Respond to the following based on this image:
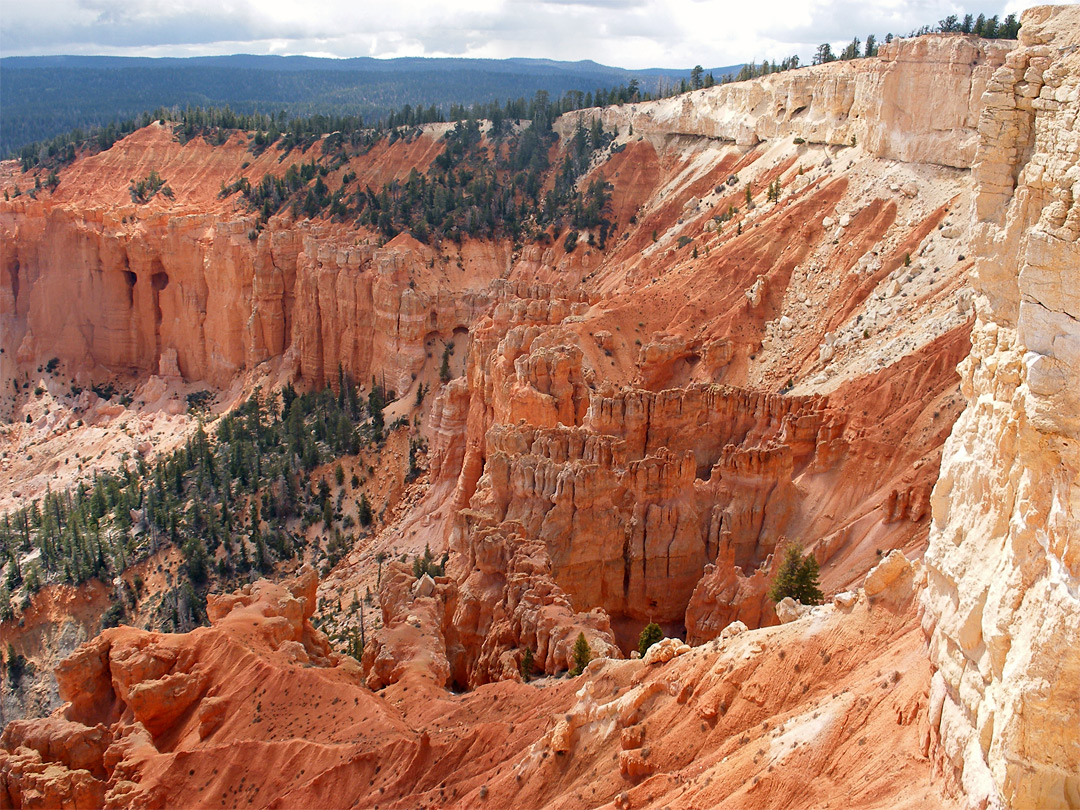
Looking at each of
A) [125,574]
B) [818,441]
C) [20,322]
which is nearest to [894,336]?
[818,441]

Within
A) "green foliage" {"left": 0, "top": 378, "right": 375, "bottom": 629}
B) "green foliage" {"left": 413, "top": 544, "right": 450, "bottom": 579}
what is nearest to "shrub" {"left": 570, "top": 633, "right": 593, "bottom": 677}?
"green foliage" {"left": 413, "top": 544, "right": 450, "bottom": 579}

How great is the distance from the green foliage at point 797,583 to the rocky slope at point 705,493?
1057 millimetres

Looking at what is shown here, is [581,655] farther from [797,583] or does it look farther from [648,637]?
[797,583]

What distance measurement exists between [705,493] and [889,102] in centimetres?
2654

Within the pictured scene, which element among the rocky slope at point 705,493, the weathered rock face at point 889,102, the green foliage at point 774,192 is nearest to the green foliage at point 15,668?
the rocky slope at point 705,493

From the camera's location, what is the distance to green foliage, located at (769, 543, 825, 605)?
22.9 meters

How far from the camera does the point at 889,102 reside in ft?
151

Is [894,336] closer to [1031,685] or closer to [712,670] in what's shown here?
[712,670]

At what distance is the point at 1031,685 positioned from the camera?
846 cm

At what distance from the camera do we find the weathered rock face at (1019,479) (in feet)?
27.8

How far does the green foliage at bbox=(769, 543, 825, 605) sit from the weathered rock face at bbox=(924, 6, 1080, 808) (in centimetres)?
1169

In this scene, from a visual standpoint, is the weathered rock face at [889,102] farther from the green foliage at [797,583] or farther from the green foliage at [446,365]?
the green foliage at [446,365]

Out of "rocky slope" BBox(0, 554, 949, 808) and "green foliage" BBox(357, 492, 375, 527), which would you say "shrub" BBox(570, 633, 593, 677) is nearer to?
"rocky slope" BBox(0, 554, 949, 808)

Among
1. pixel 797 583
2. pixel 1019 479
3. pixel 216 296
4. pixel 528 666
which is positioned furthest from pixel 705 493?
pixel 216 296
